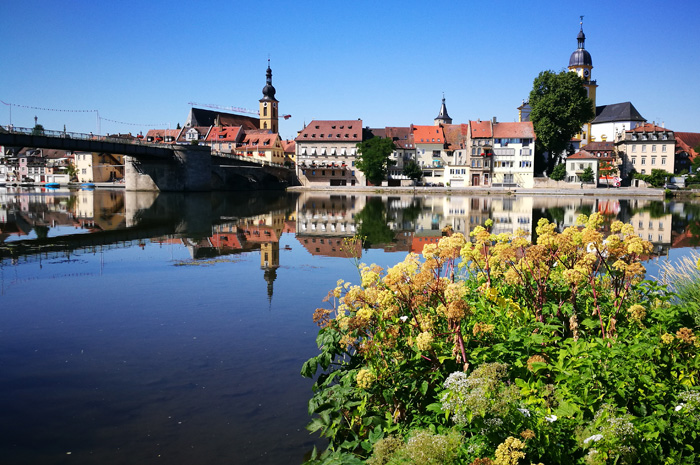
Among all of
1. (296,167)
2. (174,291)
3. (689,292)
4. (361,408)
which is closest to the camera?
(361,408)

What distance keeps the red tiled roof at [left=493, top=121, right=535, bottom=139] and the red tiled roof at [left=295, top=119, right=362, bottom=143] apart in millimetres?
25712

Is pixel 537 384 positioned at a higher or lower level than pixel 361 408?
higher

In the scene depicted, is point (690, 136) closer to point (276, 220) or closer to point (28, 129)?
point (276, 220)

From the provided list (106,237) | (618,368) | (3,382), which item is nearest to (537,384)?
(618,368)

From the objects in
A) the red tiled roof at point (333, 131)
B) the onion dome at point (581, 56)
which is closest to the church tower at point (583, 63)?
the onion dome at point (581, 56)

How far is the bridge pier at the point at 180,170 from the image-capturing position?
76.2 metres

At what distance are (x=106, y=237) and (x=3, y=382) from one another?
1865cm

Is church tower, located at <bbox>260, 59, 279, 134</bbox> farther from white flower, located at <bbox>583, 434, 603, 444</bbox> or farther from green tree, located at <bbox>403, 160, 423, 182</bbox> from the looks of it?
white flower, located at <bbox>583, 434, 603, 444</bbox>

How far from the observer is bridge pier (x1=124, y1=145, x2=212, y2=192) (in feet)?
250

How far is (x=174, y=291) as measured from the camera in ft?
45.6

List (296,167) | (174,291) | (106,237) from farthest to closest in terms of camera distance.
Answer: (296,167), (106,237), (174,291)

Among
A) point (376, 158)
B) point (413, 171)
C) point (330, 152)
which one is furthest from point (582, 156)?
point (330, 152)

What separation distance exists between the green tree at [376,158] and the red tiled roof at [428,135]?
43.4 feet

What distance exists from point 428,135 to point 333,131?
58.0 feet
